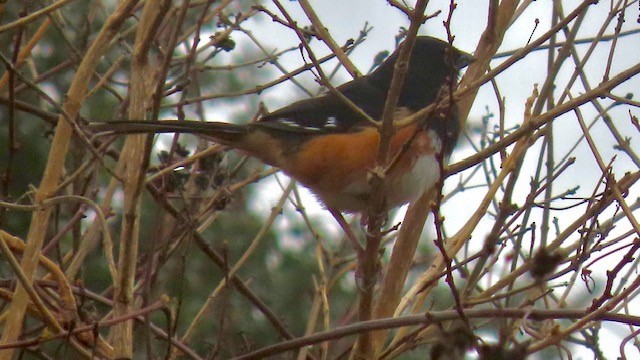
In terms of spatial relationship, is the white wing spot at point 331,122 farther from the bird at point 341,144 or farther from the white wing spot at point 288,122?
the white wing spot at point 288,122

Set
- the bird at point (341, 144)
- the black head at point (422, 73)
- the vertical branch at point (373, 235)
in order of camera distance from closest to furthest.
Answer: the vertical branch at point (373, 235), the bird at point (341, 144), the black head at point (422, 73)

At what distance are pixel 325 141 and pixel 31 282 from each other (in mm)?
1488

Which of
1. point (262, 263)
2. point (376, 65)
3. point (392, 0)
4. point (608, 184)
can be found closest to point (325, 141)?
point (376, 65)

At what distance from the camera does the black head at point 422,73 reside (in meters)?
3.77

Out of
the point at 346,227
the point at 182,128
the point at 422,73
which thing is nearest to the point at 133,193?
the point at 182,128

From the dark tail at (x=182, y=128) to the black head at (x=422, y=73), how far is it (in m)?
0.71

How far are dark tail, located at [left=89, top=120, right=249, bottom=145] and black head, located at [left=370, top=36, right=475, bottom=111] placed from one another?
0.71 metres

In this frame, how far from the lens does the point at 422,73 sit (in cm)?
388

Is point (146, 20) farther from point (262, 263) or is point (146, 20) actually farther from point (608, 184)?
→ point (262, 263)

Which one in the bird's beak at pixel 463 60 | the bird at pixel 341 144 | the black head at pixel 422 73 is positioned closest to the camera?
the bird at pixel 341 144

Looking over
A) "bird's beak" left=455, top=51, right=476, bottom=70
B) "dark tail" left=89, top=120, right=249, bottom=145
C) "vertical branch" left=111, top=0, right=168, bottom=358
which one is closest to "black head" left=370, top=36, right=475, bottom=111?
"bird's beak" left=455, top=51, right=476, bottom=70

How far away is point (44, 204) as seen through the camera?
7.69ft

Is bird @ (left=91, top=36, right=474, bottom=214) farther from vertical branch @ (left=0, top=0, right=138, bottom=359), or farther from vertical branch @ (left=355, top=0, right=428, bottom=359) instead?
vertical branch @ (left=0, top=0, right=138, bottom=359)

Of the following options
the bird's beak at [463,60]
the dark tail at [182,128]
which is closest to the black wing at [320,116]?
the dark tail at [182,128]
